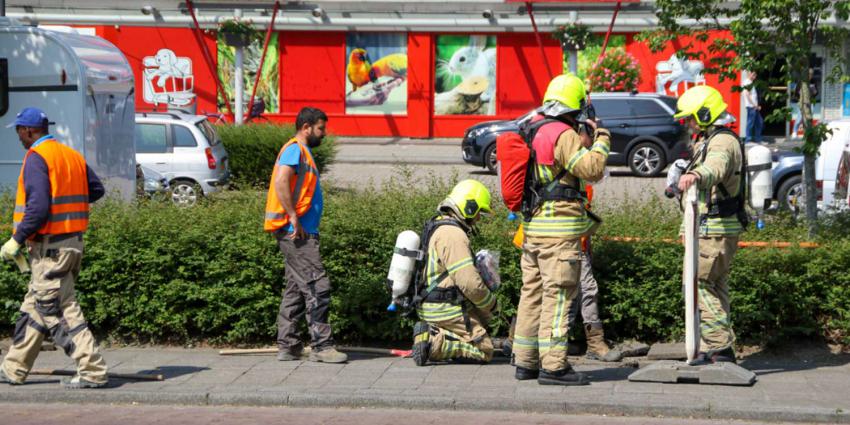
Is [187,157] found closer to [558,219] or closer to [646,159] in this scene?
[646,159]

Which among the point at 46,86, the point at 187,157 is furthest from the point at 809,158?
the point at 187,157

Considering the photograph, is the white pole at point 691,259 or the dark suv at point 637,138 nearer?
the white pole at point 691,259

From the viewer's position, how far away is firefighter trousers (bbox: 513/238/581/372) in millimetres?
7324

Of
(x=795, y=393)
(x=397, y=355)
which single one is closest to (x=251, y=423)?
(x=397, y=355)

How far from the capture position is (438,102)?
98.3 feet

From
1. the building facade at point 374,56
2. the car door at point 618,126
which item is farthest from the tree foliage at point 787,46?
the building facade at point 374,56

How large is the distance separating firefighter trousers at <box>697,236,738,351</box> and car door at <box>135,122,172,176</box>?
11.4m

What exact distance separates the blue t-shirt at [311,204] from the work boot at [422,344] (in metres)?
1.04

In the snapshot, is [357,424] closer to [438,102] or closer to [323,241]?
[323,241]

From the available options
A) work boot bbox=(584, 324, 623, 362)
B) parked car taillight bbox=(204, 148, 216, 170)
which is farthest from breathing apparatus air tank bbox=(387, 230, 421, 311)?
parked car taillight bbox=(204, 148, 216, 170)

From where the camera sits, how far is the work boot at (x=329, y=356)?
27.2 feet

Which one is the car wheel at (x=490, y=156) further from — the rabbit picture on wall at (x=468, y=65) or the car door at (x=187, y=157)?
the rabbit picture on wall at (x=468, y=65)

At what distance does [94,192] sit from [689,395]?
4.20m

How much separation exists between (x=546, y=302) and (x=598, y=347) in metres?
1.19
